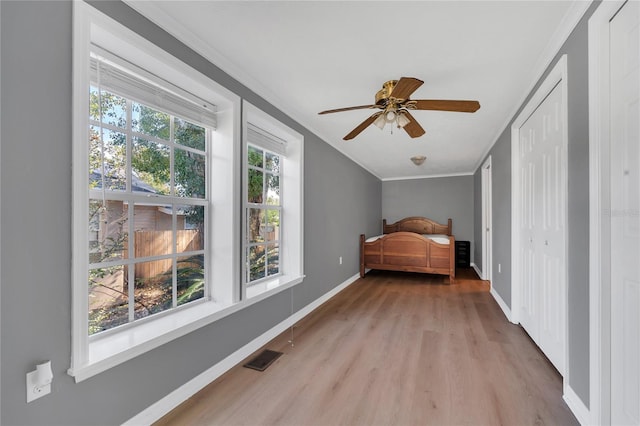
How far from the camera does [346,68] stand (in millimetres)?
2070

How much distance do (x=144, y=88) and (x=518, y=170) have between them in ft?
10.7

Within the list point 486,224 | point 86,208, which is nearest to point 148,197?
point 86,208

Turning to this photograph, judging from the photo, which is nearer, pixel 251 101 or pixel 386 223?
pixel 251 101

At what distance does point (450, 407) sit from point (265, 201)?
7.24 ft

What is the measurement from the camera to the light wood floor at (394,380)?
1571 mm

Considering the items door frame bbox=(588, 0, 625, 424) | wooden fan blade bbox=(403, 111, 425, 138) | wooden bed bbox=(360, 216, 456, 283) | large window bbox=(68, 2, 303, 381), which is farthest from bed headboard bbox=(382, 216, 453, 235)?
door frame bbox=(588, 0, 625, 424)

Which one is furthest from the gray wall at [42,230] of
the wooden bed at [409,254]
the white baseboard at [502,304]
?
the wooden bed at [409,254]

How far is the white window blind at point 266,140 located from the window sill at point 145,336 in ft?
4.65

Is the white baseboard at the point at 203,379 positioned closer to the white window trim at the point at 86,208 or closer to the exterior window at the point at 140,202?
the white window trim at the point at 86,208

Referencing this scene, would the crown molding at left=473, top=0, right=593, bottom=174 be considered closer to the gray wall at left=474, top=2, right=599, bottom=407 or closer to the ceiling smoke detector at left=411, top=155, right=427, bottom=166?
the gray wall at left=474, top=2, right=599, bottom=407

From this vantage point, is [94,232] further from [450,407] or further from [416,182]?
[416,182]

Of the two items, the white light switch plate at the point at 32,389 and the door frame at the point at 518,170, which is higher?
the door frame at the point at 518,170

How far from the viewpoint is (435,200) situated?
680cm

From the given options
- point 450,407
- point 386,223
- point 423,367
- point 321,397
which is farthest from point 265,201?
point 386,223
